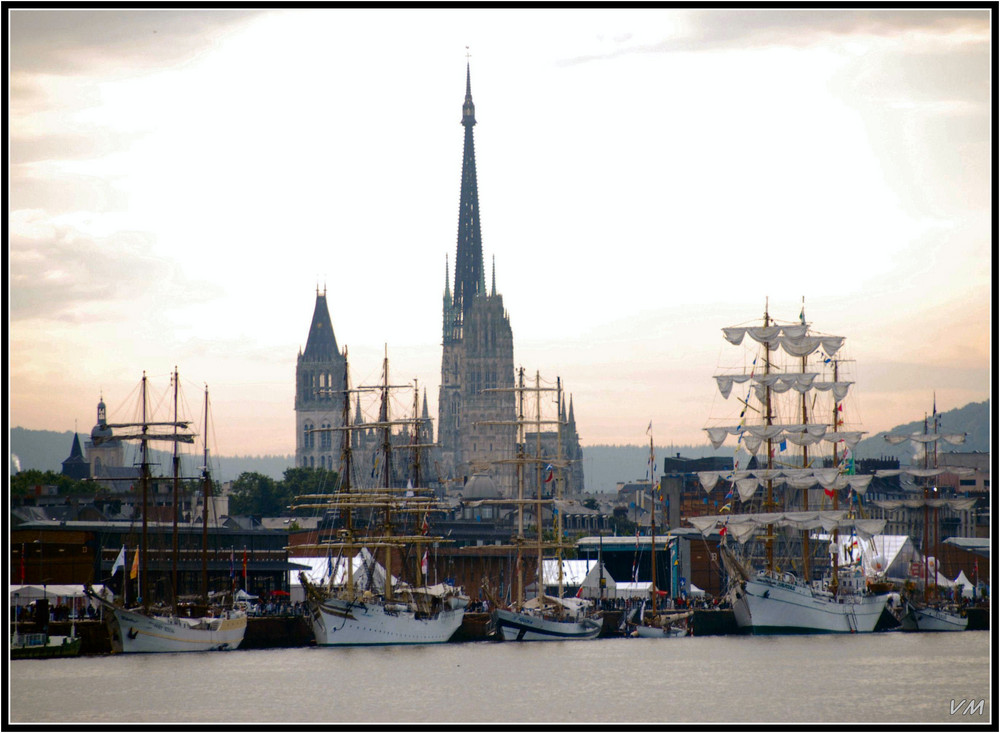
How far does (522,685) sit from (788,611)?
3246 centimetres

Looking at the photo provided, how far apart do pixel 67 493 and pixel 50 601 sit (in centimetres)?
7305

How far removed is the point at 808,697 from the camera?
57.4 m

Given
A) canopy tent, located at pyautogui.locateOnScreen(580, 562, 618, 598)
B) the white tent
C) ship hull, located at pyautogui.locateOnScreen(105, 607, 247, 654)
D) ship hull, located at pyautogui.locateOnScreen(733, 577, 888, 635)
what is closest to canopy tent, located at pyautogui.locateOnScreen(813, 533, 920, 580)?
the white tent

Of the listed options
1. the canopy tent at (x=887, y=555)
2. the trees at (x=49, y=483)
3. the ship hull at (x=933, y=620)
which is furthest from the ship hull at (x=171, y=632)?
the trees at (x=49, y=483)

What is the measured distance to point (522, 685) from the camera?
6244 cm

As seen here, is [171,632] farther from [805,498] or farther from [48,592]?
[805,498]

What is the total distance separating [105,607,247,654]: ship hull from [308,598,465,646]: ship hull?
14.4ft

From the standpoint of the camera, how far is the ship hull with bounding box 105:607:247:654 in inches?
3004

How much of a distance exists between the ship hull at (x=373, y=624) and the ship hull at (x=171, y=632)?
439cm

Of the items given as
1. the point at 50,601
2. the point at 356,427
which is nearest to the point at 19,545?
the point at 50,601

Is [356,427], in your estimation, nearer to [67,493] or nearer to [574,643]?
[574,643]

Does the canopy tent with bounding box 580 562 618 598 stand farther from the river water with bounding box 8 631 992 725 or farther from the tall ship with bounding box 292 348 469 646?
the river water with bounding box 8 631 992 725

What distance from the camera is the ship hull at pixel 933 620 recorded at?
9406 centimetres

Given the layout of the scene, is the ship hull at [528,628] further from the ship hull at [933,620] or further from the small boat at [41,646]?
the small boat at [41,646]
